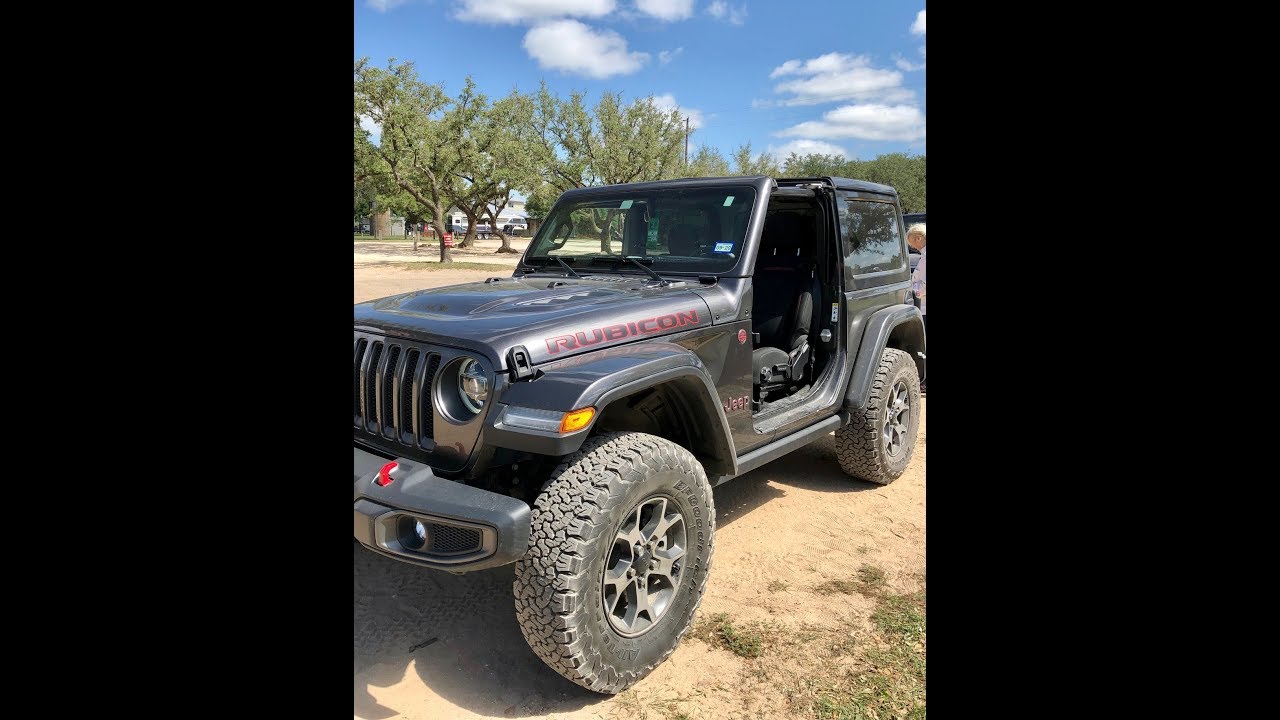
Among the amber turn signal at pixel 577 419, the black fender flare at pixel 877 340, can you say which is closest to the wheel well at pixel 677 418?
the amber turn signal at pixel 577 419

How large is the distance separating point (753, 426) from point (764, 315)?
1.58 metres

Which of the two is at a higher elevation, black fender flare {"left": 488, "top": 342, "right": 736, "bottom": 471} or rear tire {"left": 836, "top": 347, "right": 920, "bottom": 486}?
black fender flare {"left": 488, "top": 342, "right": 736, "bottom": 471}

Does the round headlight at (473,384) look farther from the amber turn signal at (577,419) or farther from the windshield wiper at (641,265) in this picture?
the windshield wiper at (641,265)

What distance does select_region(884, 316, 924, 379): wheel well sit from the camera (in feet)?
17.4

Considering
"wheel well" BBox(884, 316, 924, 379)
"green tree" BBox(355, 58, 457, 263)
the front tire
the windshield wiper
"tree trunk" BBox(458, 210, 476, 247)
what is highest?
"green tree" BBox(355, 58, 457, 263)

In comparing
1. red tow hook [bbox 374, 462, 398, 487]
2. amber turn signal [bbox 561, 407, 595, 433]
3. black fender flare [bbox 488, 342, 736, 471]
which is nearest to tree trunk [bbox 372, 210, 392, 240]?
black fender flare [bbox 488, 342, 736, 471]

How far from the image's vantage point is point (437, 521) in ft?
7.61

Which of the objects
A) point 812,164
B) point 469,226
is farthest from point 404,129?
point 812,164

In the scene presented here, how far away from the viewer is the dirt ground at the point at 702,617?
8.59 ft

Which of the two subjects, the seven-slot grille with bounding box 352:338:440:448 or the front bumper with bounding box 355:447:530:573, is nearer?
the front bumper with bounding box 355:447:530:573

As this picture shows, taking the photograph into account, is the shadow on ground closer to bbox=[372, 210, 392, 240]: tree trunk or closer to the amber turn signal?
the amber turn signal

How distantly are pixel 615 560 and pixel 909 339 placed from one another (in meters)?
3.54

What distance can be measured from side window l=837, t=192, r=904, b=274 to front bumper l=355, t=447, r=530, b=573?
9.84 ft
